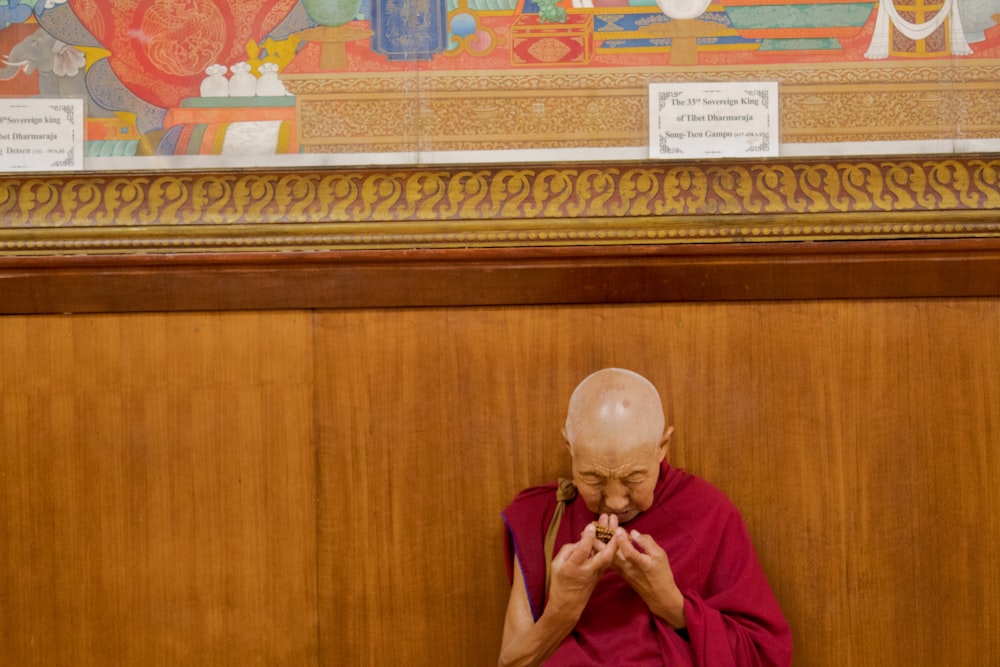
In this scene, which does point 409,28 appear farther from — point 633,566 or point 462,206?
point 633,566

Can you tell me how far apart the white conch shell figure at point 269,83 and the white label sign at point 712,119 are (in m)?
1.07

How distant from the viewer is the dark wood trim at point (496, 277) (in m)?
2.69

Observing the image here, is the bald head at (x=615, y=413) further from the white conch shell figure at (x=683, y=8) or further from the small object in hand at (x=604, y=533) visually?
the white conch shell figure at (x=683, y=8)

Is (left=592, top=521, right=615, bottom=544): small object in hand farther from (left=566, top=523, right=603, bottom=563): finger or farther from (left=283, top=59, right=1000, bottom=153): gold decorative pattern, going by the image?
(left=283, top=59, right=1000, bottom=153): gold decorative pattern

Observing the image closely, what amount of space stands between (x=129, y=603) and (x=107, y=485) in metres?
0.35

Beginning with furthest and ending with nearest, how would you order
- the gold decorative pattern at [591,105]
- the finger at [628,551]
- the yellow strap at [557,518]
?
1. the gold decorative pattern at [591,105]
2. the yellow strap at [557,518]
3. the finger at [628,551]

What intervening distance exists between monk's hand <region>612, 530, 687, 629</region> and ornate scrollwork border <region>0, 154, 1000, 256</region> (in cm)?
93

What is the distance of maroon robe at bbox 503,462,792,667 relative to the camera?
2.21 metres

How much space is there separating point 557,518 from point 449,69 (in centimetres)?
132

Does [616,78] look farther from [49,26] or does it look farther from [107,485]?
[107,485]

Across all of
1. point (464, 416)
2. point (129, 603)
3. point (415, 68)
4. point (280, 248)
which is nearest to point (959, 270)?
point (464, 416)

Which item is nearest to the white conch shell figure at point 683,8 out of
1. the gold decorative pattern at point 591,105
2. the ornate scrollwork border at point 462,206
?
the gold decorative pattern at point 591,105

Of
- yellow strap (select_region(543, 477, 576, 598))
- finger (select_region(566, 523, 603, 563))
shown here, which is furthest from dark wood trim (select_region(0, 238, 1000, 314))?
finger (select_region(566, 523, 603, 563))

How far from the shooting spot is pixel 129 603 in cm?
275
